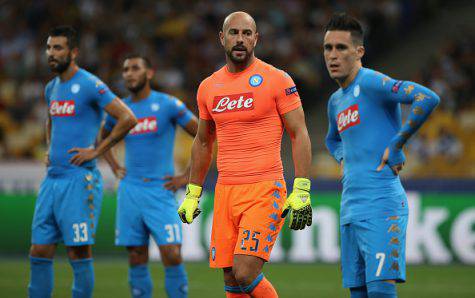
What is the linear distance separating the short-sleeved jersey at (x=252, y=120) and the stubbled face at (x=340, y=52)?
38 cm

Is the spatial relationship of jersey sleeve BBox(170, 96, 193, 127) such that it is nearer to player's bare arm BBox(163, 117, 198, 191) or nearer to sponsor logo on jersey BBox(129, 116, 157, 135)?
player's bare arm BBox(163, 117, 198, 191)

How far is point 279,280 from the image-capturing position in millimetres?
11930

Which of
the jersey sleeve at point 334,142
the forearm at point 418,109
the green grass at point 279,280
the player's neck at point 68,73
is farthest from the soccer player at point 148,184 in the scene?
the forearm at point 418,109

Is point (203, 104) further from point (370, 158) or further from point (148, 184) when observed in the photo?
point (148, 184)

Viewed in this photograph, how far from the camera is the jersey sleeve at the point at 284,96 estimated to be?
21.1ft

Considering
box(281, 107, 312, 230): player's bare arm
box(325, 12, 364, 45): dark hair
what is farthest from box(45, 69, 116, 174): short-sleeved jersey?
box(325, 12, 364, 45): dark hair

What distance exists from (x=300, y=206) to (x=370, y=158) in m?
0.71

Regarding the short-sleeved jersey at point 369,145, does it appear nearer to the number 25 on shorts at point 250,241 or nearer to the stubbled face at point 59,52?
the number 25 on shorts at point 250,241

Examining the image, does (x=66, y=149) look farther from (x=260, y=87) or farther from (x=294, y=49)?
(x=294, y=49)

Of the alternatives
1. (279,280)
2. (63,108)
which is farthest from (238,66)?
(279,280)

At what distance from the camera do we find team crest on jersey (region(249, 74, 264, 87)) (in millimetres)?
6449

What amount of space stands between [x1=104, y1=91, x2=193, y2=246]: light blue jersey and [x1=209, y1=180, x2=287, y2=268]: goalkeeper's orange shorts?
95.7 inches

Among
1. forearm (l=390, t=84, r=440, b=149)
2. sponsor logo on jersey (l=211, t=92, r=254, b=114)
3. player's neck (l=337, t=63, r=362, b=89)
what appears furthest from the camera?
player's neck (l=337, t=63, r=362, b=89)

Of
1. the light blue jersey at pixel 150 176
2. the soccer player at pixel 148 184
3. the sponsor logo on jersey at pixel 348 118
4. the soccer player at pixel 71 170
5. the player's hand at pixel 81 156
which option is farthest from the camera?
the light blue jersey at pixel 150 176
